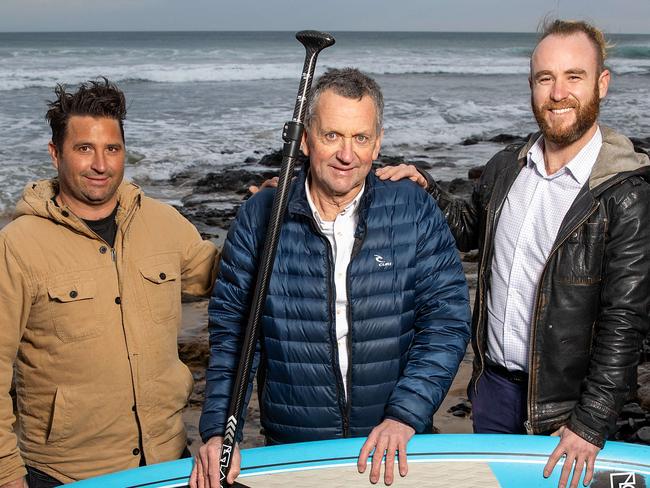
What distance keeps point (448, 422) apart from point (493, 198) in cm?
189

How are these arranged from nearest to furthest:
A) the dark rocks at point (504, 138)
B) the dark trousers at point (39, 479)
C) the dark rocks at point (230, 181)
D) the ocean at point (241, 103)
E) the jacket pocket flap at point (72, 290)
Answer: the jacket pocket flap at point (72, 290), the dark trousers at point (39, 479), the dark rocks at point (230, 181), the ocean at point (241, 103), the dark rocks at point (504, 138)

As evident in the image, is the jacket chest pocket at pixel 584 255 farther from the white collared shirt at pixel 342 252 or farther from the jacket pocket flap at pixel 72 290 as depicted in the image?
the jacket pocket flap at pixel 72 290

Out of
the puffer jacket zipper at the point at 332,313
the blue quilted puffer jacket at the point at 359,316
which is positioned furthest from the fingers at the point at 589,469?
the puffer jacket zipper at the point at 332,313

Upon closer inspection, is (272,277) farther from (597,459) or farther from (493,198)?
(597,459)

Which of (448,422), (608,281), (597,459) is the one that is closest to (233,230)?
(608,281)

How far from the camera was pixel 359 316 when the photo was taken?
2209 mm

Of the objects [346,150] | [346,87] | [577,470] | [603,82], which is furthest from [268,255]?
[603,82]

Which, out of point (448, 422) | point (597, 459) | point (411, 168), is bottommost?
point (448, 422)

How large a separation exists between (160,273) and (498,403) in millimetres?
1190

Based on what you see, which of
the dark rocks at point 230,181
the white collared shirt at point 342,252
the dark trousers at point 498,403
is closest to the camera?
the white collared shirt at point 342,252

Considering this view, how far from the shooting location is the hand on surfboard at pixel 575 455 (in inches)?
87.7

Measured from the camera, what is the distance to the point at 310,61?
216cm

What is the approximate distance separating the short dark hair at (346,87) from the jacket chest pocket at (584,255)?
0.66 m

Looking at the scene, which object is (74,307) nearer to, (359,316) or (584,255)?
(359,316)
